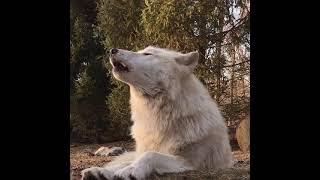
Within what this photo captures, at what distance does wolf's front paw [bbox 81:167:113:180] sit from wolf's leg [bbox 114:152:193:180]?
5 centimetres

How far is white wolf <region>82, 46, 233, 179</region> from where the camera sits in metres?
3.52

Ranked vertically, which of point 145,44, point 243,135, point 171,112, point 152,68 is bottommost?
point 243,135

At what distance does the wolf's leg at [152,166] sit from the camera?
3198mm

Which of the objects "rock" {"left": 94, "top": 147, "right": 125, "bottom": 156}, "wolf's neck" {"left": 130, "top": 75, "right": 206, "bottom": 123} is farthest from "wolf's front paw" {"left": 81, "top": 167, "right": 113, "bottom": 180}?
"rock" {"left": 94, "top": 147, "right": 125, "bottom": 156}

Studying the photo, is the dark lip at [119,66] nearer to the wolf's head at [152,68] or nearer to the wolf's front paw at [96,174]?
the wolf's head at [152,68]

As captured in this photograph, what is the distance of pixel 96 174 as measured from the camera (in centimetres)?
315

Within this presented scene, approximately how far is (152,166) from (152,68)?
0.71m

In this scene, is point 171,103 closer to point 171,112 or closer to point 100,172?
point 171,112

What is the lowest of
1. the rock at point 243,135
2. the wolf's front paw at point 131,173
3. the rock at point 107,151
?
the wolf's front paw at point 131,173

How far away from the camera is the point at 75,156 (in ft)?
11.5

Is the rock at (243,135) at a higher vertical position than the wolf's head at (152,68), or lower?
lower

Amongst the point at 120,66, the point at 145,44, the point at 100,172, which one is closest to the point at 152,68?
the point at 120,66

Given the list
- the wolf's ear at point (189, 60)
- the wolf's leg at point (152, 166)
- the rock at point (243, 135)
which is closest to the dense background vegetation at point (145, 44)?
the rock at point (243, 135)

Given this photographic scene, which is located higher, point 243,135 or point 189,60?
point 189,60
